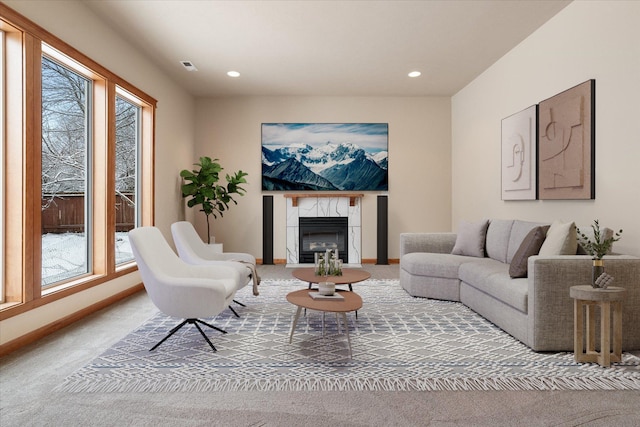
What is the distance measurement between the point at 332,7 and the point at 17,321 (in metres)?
3.83

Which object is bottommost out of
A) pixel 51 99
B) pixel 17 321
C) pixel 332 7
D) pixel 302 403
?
pixel 302 403

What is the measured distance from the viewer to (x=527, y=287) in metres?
3.07

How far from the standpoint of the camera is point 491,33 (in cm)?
461

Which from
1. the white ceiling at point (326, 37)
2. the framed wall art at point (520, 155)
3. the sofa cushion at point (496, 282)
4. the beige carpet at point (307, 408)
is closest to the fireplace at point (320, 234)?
the white ceiling at point (326, 37)

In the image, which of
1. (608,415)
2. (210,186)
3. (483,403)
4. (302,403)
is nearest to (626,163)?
(608,415)

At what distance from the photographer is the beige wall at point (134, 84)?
128 inches

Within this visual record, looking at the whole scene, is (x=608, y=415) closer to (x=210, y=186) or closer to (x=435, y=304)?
(x=435, y=304)

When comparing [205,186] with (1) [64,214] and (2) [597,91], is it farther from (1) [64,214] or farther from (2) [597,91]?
(2) [597,91]

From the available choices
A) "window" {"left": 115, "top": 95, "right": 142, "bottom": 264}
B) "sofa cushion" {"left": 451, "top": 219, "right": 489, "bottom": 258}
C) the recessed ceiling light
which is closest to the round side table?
"sofa cushion" {"left": 451, "top": 219, "right": 489, "bottom": 258}

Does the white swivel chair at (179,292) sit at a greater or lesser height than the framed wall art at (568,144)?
lesser

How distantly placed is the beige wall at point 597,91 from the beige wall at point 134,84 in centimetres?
471

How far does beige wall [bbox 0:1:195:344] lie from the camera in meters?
3.25

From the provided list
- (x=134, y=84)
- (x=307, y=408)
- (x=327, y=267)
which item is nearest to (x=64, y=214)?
(x=134, y=84)

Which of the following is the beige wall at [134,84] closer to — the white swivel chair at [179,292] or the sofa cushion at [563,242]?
the white swivel chair at [179,292]
